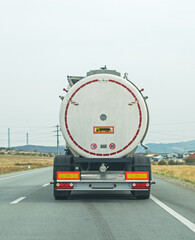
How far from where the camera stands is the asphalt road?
285 inches

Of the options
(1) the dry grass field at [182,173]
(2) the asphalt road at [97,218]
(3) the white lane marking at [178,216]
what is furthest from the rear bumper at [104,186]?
(1) the dry grass field at [182,173]

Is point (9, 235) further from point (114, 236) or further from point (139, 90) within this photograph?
point (139, 90)

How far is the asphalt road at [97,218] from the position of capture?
7238 millimetres

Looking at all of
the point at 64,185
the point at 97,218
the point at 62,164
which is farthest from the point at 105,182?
the point at 97,218

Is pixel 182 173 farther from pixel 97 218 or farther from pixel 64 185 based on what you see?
pixel 97 218

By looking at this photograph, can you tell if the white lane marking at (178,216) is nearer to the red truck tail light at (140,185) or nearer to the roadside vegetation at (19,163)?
the red truck tail light at (140,185)

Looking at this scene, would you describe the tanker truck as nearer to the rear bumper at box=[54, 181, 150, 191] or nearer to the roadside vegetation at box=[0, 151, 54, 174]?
the rear bumper at box=[54, 181, 150, 191]

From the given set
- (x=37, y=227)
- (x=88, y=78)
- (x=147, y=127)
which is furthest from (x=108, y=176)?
(x=37, y=227)

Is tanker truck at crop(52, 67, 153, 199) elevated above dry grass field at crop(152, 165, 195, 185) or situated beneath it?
elevated above

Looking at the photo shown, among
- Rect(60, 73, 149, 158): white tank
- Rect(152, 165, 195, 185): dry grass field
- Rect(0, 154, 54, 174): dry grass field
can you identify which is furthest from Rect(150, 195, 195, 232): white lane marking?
Rect(0, 154, 54, 174): dry grass field

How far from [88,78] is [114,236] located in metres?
5.56

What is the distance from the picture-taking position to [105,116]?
461 inches

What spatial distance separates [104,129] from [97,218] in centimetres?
324

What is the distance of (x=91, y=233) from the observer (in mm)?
7320
